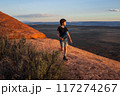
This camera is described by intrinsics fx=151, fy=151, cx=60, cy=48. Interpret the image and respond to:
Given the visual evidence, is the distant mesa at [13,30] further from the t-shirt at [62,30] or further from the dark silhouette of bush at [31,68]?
the dark silhouette of bush at [31,68]

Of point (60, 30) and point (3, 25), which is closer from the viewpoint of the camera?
point (60, 30)

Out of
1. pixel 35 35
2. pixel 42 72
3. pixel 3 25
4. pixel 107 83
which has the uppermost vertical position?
pixel 3 25

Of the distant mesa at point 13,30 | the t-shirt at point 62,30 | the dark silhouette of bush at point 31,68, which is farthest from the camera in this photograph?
the distant mesa at point 13,30

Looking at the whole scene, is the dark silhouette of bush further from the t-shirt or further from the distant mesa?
the distant mesa

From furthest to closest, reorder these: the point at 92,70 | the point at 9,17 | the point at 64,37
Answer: the point at 9,17
the point at 64,37
the point at 92,70

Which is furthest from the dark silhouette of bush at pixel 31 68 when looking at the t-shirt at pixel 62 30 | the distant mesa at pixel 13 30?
the distant mesa at pixel 13 30

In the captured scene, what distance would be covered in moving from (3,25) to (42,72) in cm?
700

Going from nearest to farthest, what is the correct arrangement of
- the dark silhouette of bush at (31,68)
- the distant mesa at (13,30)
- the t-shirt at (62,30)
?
1. the dark silhouette of bush at (31,68)
2. the t-shirt at (62,30)
3. the distant mesa at (13,30)

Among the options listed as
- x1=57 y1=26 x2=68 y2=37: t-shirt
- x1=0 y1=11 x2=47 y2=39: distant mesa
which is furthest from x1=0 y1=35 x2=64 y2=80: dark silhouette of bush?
x1=0 y1=11 x2=47 y2=39: distant mesa

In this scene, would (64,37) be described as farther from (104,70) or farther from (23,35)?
(23,35)

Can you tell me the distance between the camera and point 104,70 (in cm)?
495

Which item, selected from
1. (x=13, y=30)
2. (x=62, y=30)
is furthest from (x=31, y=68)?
(x=13, y=30)

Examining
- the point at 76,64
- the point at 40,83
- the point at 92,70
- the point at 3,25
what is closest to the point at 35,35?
the point at 3,25

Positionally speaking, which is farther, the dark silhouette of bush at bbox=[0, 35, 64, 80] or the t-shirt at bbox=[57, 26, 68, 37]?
the t-shirt at bbox=[57, 26, 68, 37]
